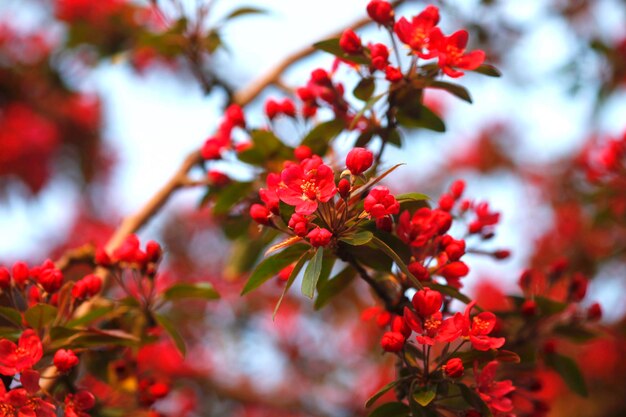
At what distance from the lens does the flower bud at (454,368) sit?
1.38m

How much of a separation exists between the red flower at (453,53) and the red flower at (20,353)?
1.01 meters

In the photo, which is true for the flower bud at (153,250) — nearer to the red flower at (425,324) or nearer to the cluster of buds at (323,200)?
the cluster of buds at (323,200)

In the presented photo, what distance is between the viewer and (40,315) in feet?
5.11

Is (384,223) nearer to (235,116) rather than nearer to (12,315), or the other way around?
(235,116)

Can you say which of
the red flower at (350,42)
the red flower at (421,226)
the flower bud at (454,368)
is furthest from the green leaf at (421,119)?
the flower bud at (454,368)

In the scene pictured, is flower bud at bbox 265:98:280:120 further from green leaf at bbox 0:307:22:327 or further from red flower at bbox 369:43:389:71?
green leaf at bbox 0:307:22:327

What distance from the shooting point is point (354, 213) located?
1475mm

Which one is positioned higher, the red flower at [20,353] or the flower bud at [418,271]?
the flower bud at [418,271]

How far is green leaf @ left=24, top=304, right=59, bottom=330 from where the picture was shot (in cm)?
154

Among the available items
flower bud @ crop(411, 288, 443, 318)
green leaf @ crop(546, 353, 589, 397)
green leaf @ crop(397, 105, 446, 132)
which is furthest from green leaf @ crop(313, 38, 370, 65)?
green leaf @ crop(546, 353, 589, 397)

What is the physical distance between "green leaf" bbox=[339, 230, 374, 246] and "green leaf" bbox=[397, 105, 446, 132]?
1.51 feet

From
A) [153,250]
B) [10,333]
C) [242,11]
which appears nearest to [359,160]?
[153,250]

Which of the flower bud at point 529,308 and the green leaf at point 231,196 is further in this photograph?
the green leaf at point 231,196

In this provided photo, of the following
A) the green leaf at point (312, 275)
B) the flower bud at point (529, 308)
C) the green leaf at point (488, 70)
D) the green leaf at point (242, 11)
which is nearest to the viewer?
the green leaf at point (312, 275)
